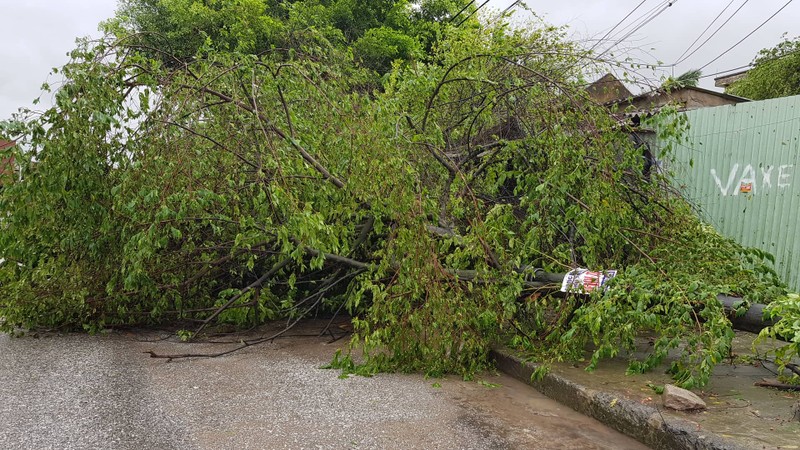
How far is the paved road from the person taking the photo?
3518mm

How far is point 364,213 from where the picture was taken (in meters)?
5.61

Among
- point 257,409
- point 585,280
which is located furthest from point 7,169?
point 585,280

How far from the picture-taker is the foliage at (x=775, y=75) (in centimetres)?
1585

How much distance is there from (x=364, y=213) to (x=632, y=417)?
283 cm

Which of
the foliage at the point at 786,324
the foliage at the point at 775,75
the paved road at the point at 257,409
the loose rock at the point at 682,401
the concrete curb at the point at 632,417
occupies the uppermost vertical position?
the foliage at the point at 775,75

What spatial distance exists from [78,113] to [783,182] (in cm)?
661

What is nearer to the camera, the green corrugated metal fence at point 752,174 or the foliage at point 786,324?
the foliage at point 786,324

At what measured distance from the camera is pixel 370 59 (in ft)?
66.4

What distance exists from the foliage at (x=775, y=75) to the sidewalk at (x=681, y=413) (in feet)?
45.4

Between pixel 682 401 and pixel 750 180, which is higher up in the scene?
pixel 750 180

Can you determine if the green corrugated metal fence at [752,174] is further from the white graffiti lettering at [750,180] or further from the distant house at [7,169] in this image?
the distant house at [7,169]

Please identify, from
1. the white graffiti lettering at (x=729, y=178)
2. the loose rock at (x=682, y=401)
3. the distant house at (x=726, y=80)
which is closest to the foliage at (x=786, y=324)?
the loose rock at (x=682, y=401)

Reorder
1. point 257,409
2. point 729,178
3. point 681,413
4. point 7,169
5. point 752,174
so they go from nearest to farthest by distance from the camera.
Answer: point 681,413 < point 257,409 < point 7,169 < point 752,174 < point 729,178

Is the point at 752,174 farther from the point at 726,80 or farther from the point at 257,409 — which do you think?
the point at 726,80
